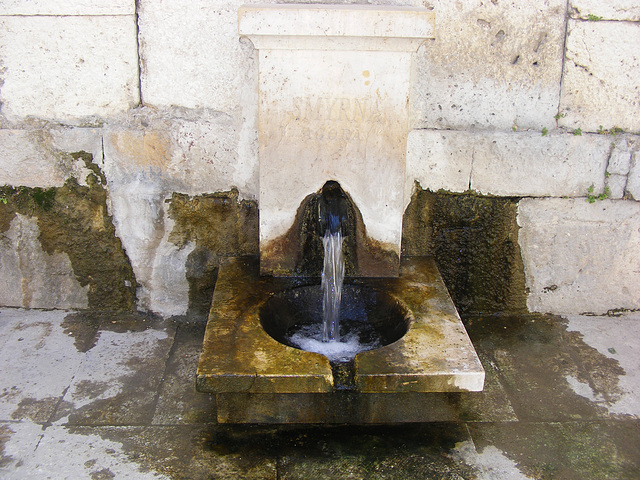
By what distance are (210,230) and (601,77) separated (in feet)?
7.49

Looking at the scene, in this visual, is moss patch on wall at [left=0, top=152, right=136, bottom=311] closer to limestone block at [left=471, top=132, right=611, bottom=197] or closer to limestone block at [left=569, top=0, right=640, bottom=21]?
limestone block at [left=471, top=132, right=611, bottom=197]

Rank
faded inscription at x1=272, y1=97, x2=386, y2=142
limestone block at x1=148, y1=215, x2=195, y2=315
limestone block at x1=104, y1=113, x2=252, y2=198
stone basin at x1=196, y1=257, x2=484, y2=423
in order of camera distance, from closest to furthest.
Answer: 1. stone basin at x1=196, y1=257, x2=484, y2=423
2. faded inscription at x1=272, y1=97, x2=386, y2=142
3. limestone block at x1=104, y1=113, x2=252, y2=198
4. limestone block at x1=148, y1=215, x2=195, y2=315

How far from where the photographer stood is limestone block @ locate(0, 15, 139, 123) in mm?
3213

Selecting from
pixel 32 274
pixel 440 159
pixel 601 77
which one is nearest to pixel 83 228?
pixel 32 274

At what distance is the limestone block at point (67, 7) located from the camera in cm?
318

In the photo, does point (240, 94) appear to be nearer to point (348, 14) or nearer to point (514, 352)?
point (348, 14)

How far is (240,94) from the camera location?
131 inches

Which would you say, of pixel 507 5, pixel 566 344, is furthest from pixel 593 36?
pixel 566 344

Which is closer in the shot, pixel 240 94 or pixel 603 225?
pixel 240 94

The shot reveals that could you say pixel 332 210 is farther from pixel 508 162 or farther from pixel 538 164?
pixel 538 164

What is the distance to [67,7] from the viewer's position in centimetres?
318

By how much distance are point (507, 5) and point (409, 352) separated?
1871mm

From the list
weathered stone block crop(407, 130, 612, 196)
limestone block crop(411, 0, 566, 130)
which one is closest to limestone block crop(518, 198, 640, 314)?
weathered stone block crop(407, 130, 612, 196)

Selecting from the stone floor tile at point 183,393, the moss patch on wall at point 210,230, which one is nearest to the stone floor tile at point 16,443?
the stone floor tile at point 183,393
